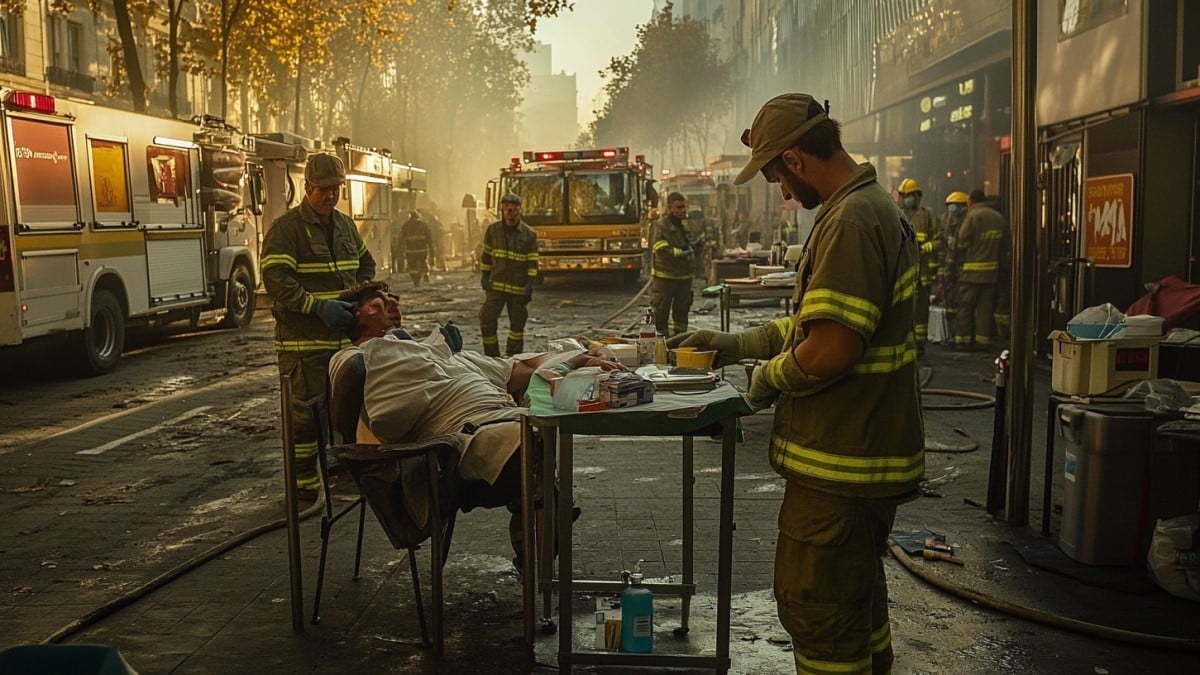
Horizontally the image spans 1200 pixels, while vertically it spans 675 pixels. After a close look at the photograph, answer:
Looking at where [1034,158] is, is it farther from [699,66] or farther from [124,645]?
[699,66]

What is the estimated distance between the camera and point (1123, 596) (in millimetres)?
5211

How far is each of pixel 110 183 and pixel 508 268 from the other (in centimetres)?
525

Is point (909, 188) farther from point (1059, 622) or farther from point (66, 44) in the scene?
point (66, 44)

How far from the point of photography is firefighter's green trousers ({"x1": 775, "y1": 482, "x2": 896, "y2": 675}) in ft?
11.0

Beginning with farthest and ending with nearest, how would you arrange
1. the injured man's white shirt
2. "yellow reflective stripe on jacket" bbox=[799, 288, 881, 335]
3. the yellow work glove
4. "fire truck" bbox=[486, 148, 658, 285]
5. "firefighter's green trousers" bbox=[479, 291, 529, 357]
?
1. "fire truck" bbox=[486, 148, 658, 285]
2. "firefighter's green trousers" bbox=[479, 291, 529, 357]
3. the injured man's white shirt
4. the yellow work glove
5. "yellow reflective stripe on jacket" bbox=[799, 288, 881, 335]

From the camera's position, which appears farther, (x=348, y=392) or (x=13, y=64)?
(x=13, y=64)

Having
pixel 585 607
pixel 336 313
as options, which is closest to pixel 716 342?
pixel 585 607

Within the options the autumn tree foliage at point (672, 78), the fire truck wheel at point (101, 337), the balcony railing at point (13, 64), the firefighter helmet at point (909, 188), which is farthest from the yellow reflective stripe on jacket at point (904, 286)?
the autumn tree foliage at point (672, 78)

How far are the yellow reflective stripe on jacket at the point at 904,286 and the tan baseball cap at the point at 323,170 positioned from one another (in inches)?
169

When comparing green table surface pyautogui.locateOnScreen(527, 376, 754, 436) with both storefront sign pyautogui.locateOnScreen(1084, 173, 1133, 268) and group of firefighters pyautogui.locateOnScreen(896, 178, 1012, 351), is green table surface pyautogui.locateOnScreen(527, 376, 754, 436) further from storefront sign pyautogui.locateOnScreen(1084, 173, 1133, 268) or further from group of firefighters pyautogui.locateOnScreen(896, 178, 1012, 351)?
group of firefighters pyautogui.locateOnScreen(896, 178, 1012, 351)

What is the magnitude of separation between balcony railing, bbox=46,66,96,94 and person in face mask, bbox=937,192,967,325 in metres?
27.6

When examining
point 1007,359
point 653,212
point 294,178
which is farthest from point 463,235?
point 1007,359

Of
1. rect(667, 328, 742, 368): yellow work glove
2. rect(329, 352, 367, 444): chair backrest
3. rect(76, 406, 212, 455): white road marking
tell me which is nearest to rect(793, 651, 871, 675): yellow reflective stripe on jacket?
rect(667, 328, 742, 368): yellow work glove

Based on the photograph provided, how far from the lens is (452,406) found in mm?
4996
